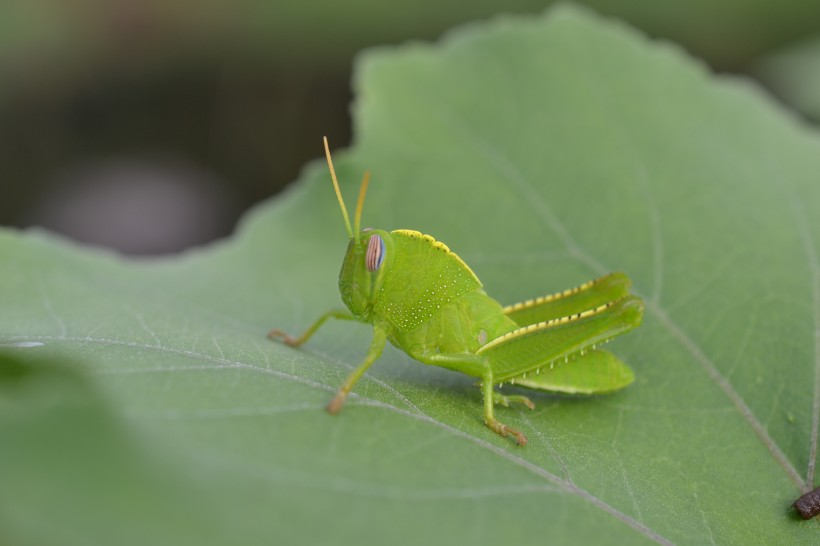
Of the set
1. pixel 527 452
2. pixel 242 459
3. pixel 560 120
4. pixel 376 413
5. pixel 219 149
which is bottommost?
pixel 219 149

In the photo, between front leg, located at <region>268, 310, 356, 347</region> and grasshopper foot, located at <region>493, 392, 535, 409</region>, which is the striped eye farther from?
grasshopper foot, located at <region>493, 392, 535, 409</region>

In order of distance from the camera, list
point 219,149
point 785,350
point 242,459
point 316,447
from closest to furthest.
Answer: point 242,459, point 316,447, point 785,350, point 219,149

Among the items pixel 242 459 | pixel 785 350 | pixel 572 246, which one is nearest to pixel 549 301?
pixel 572 246

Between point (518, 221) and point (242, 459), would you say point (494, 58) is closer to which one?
point (518, 221)

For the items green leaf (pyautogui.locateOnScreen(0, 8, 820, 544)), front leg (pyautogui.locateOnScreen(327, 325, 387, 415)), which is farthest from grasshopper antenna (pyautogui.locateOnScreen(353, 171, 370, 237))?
green leaf (pyautogui.locateOnScreen(0, 8, 820, 544))

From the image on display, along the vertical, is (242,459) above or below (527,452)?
above

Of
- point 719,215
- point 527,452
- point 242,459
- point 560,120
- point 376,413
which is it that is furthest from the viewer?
point 560,120

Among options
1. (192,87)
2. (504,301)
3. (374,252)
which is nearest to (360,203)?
(374,252)

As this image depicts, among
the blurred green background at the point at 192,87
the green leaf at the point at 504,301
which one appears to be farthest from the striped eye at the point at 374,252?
the blurred green background at the point at 192,87
